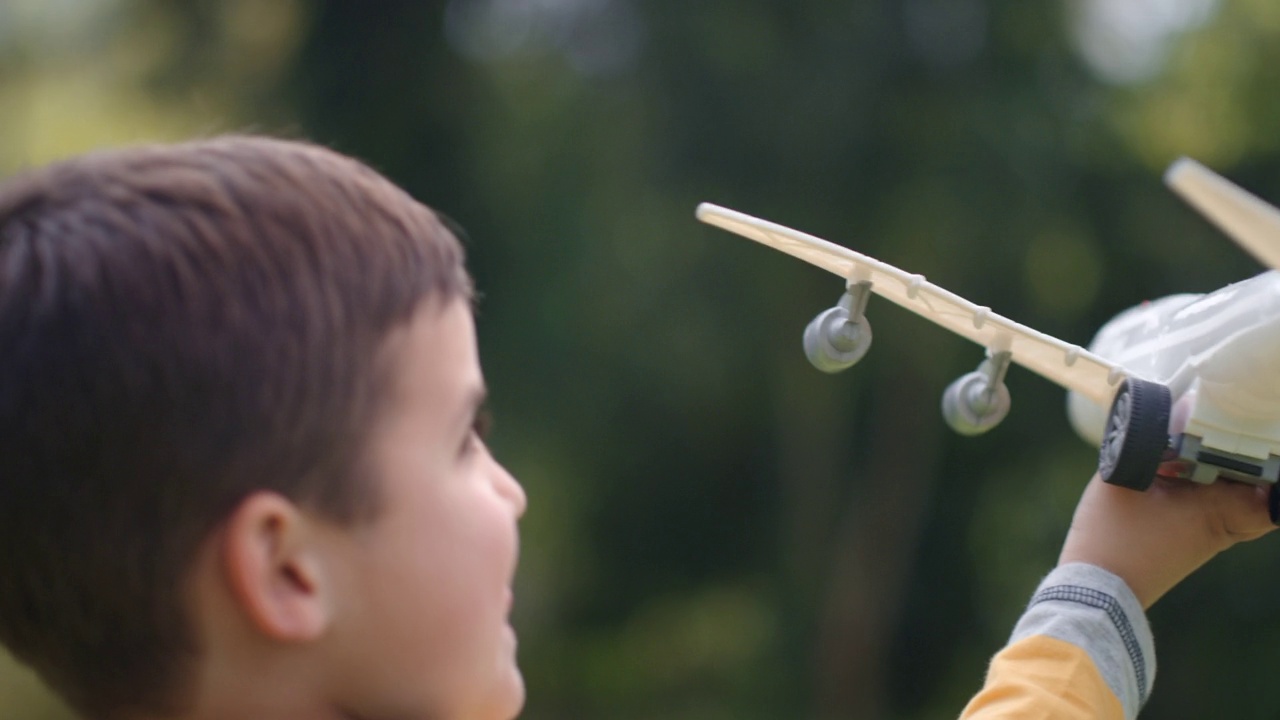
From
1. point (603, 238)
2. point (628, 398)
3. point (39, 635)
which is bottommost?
point (628, 398)

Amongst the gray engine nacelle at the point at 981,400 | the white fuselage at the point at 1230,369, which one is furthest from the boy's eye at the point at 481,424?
the white fuselage at the point at 1230,369

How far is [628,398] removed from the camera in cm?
488

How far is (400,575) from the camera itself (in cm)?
73

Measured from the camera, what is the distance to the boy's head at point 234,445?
67 cm

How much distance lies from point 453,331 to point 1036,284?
4022 mm

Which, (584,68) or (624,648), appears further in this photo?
(624,648)

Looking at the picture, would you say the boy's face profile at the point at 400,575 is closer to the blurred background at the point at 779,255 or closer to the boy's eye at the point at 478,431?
the boy's eye at the point at 478,431

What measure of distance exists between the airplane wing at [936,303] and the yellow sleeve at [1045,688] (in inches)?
7.6

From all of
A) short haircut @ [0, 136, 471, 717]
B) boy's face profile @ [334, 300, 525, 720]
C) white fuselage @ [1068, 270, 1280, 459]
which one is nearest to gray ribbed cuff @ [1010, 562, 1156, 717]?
white fuselage @ [1068, 270, 1280, 459]

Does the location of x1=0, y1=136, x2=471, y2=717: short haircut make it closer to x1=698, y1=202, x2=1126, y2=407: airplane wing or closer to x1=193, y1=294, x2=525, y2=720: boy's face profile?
x1=193, y1=294, x2=525, y2=720: boy's face profile

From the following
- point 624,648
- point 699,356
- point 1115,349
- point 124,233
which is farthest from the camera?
point 624,648

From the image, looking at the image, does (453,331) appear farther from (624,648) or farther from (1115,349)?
(624,648)

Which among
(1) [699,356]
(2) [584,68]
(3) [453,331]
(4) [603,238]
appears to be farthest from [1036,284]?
(3) [453,331]

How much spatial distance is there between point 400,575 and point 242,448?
0.40 feet
